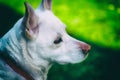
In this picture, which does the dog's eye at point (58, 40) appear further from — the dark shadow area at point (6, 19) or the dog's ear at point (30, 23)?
the dark shadow area at point (6, 19)

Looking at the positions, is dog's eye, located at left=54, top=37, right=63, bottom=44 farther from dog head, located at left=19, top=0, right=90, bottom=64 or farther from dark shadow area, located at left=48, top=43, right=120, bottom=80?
dark shadow area, located at left=48, top=43, right=120, bottom=80

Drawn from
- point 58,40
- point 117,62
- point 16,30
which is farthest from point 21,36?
point 117,62

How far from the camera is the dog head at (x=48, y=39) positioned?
9.61ft

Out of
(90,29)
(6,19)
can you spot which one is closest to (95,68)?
(90,29)

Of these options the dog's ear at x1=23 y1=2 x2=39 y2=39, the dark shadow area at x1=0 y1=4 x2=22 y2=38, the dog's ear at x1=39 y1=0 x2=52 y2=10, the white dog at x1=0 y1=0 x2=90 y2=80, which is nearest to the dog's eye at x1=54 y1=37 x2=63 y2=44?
the white dog at x1=0 y1=0 x2=90 y2=80

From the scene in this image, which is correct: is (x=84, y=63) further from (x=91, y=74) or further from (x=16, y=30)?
(x=16, y=30)

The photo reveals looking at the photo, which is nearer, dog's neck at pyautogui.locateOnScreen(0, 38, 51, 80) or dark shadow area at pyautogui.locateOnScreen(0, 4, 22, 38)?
dog's neck at pyautogui.locateOnScreen(0, 38, 51, 80)

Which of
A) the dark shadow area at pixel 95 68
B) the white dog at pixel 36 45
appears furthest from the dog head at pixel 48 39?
the dark shadow area at pixel 95 68

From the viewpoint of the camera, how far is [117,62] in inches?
170

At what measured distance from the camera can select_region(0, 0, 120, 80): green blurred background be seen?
13.8ft

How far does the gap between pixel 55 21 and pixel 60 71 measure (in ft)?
3.76

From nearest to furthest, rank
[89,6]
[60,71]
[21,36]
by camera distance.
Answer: [21,36], [60,71], [89,6]

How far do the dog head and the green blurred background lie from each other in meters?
1.03

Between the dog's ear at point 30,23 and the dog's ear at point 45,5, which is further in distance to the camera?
the dog's ear at point 45,5
